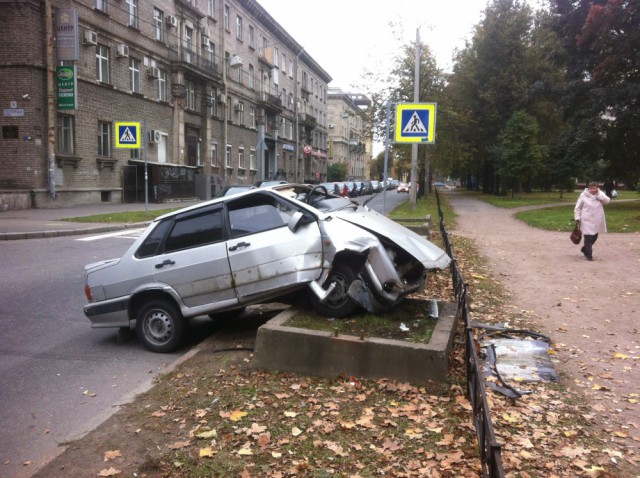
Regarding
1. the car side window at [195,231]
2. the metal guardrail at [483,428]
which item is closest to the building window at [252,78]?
the car side window at [195,231]

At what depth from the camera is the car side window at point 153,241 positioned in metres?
6.25

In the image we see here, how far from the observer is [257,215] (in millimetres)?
5973

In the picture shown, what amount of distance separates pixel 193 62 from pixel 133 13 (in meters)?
6.48

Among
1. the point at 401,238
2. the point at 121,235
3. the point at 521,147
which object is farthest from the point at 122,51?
the point at 521,147

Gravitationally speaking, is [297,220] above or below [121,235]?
above

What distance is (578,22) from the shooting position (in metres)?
26.6

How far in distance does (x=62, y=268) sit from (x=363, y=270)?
730 cm

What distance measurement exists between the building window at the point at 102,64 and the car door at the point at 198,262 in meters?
23.5

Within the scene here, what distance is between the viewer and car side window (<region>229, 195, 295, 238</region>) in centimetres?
586

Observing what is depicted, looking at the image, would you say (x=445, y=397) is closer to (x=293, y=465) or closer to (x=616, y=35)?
(x=293, y=465)

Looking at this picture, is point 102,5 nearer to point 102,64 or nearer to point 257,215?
point 102,64

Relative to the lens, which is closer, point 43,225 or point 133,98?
point 43,225

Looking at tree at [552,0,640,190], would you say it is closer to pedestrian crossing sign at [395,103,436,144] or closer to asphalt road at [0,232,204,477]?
pedestrian crossing sign at [395,103,436,144]

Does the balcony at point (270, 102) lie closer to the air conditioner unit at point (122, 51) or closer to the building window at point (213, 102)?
the building window at point (213, 102)
